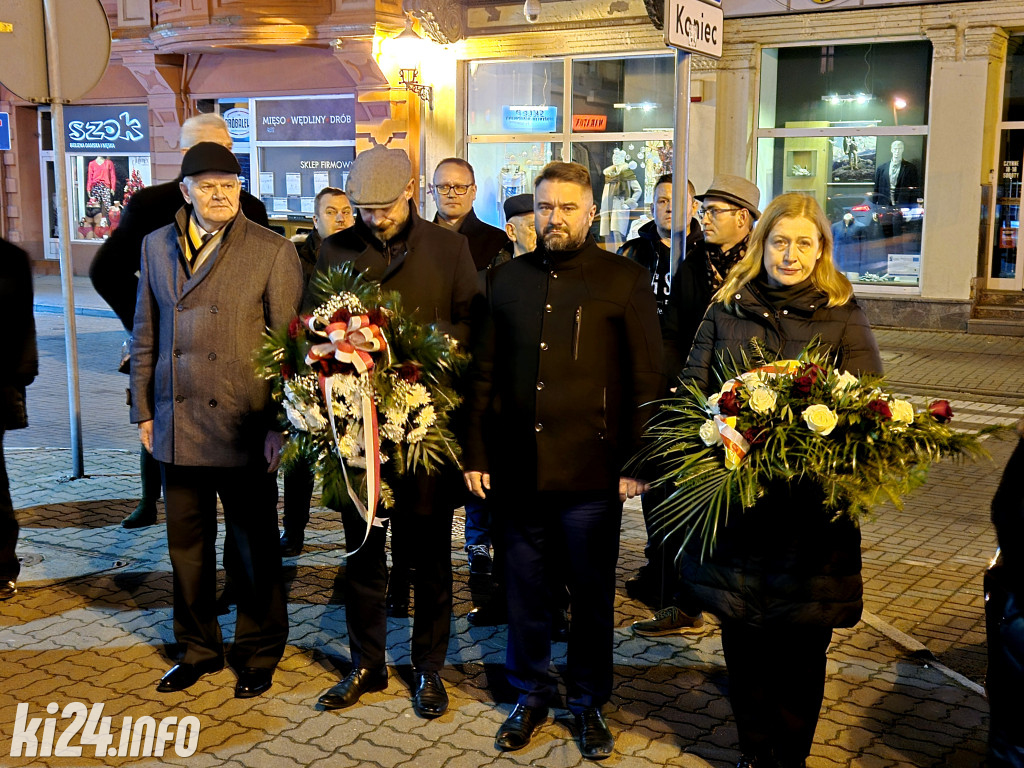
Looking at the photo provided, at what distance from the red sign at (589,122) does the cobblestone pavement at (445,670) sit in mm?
12560

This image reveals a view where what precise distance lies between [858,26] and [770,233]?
45.1 feet

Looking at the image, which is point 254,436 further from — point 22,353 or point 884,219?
point 884,219

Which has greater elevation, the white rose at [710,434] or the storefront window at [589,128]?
the storefront window at [589,128]

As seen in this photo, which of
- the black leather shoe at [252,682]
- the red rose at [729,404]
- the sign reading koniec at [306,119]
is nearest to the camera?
the red rose at [729,404]

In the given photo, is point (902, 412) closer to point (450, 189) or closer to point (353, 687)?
point (353, 687)

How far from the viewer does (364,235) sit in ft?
15.2

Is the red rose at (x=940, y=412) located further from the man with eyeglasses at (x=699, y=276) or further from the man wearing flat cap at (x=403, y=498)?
the man wearing flat cap at (x=403, y=498)

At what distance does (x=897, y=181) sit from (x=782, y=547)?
564 inches

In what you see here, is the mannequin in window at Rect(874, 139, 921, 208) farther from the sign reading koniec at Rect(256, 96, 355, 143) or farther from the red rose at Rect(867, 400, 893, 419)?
the red rose at Rect(867, 400, 893, 419)

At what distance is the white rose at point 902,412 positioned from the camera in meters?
3.47

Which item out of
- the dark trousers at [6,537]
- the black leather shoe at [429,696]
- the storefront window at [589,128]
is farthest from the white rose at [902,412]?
the storefront window at [589,128]

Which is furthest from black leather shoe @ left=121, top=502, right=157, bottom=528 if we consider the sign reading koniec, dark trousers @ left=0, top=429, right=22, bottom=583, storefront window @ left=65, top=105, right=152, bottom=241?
storefront window @ left=65, top=105, right=152, bottom=241

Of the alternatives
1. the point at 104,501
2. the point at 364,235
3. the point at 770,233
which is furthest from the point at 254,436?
the point at 104,501

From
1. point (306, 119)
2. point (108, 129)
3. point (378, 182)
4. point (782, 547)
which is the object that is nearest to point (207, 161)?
point (378, 182)
